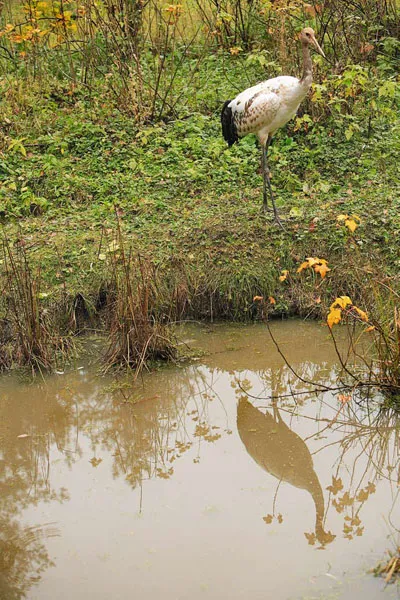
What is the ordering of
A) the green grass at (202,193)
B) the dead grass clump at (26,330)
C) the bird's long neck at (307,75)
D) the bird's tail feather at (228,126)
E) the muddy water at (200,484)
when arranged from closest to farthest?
the muddy water at (200,484) → the dead grass clump at (26,330) → the green grass at (202,193) → the bird's long neck at (307,75) → the bird's tail feather at (228,126)

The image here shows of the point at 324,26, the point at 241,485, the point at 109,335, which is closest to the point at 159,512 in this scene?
the point at 241,485

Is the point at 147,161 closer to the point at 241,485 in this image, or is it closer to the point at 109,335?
the point at 109,335

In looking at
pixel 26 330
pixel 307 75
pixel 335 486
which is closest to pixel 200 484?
pixel 335 486

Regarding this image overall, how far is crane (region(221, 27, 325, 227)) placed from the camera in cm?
760

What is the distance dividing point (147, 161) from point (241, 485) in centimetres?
485

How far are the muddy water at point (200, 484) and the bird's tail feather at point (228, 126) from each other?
2.58 m

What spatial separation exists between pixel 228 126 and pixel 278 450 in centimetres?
402

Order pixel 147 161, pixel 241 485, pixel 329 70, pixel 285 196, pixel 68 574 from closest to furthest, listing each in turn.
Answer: pixel 68 574 → pixel 241 485 → pixel 285 196 → pixel 147 161 → pixel 329 70

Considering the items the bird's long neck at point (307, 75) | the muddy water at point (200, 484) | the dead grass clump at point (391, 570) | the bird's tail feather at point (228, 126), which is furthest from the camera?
the bird's tail feather at point (228, 126)

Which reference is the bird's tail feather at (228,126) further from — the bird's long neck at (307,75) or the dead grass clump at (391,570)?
the dead grass clump at (391,570)

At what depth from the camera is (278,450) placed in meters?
5.01

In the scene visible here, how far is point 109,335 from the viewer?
6059 millimetres

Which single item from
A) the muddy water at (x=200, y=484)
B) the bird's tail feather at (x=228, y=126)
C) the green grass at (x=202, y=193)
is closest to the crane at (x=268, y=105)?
the bird's tail feather at (x=228, y=126)

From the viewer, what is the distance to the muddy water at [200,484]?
12.8ft
